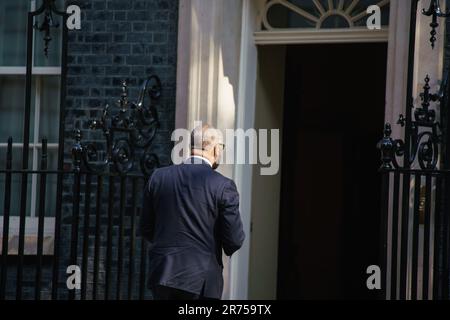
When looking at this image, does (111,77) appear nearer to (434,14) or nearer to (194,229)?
(194,229)

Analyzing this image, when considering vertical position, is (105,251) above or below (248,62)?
below

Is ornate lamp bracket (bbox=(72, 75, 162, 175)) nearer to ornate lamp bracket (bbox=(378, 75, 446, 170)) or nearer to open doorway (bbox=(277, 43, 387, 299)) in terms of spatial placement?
ornate lamp bracket (bbox=(378, 75, 446, 170))

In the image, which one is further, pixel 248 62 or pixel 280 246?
pixel 280 246

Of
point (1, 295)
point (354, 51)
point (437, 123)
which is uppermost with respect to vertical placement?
point (354, 51)

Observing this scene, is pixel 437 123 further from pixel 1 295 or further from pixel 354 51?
pixel 354 51

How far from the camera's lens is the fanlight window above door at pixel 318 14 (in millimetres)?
8055

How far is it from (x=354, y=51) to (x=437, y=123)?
3.91m

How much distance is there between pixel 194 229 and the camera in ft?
20.6

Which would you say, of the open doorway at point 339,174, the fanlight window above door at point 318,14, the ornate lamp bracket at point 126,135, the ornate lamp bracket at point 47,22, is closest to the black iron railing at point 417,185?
the fanlight window above door at point 318,14

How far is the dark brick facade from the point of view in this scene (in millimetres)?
8078

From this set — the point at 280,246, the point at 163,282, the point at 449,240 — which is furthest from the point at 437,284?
the point at 280,246

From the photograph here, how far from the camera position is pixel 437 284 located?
6.72 meters

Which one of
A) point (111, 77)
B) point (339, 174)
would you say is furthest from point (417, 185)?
point (339, 174)

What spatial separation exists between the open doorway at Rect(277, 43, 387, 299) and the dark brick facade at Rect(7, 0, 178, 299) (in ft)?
8.52
